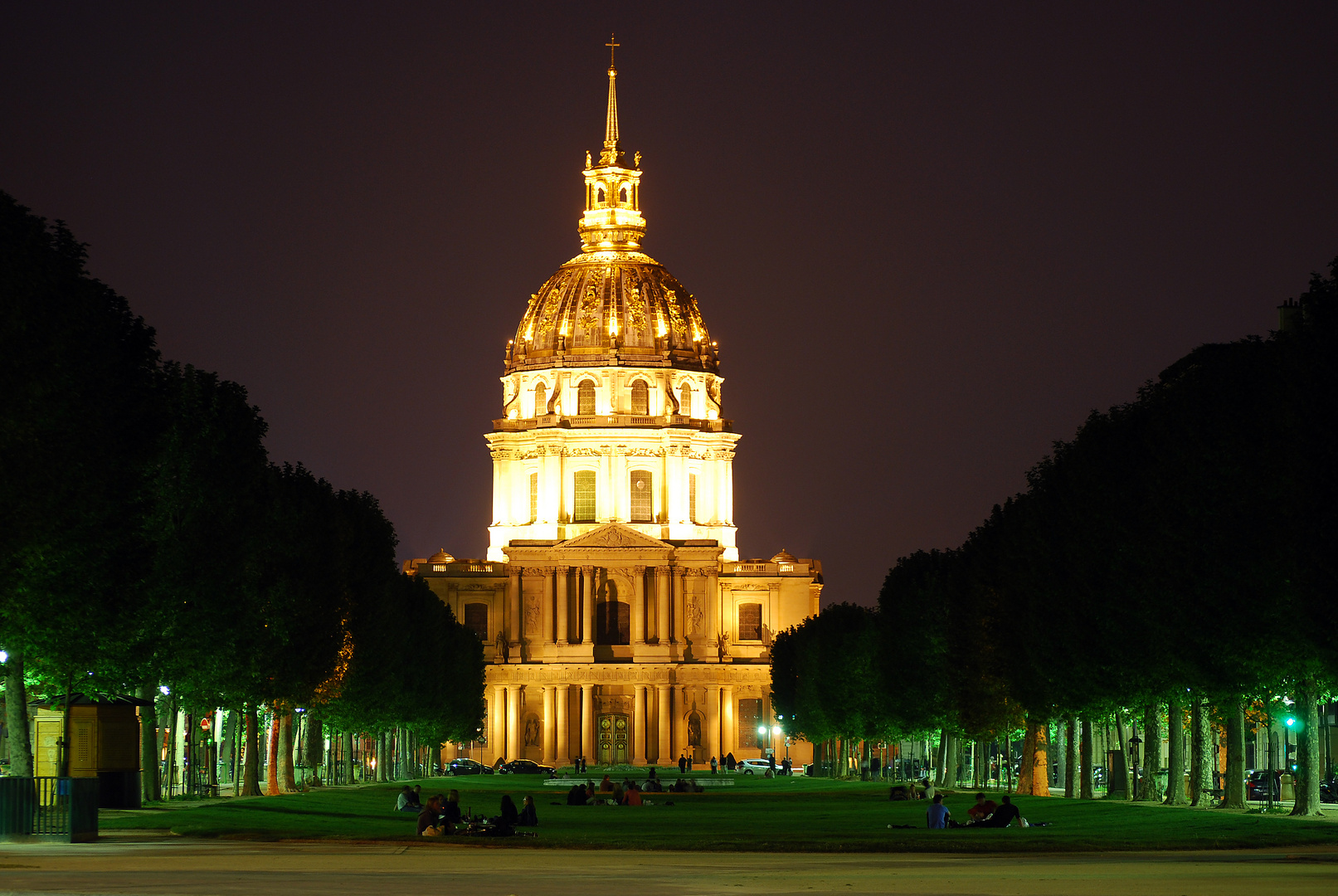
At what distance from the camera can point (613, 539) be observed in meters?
192

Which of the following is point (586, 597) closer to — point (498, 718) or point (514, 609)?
point (514, 609)

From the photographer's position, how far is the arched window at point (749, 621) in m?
198

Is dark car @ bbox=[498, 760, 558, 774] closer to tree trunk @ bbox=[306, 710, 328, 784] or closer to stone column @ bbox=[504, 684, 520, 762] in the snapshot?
stone column @ bbox=[504, 684, 520, 762]

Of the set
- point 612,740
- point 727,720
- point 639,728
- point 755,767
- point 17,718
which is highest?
point 17,718

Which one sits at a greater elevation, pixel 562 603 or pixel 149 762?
pixel 562 603

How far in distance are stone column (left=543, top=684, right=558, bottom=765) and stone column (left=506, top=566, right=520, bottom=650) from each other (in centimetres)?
546

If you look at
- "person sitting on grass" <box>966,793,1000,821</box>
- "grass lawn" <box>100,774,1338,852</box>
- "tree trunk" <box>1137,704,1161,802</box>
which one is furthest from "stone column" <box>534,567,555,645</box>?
"person sitting on grass" <box>966,793,1000,821</box>

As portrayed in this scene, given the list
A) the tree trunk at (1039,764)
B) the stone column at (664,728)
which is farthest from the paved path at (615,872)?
the stone column at (664,728)

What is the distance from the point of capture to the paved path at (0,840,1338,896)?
101 feet

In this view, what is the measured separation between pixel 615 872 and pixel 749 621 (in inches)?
6461

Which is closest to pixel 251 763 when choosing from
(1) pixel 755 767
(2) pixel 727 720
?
(1) pixel 755 767

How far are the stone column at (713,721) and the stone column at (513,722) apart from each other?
1629cm

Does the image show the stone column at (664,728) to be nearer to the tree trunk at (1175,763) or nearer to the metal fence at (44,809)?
the tree trunk at (1175,763)

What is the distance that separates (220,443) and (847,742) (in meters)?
81.7
